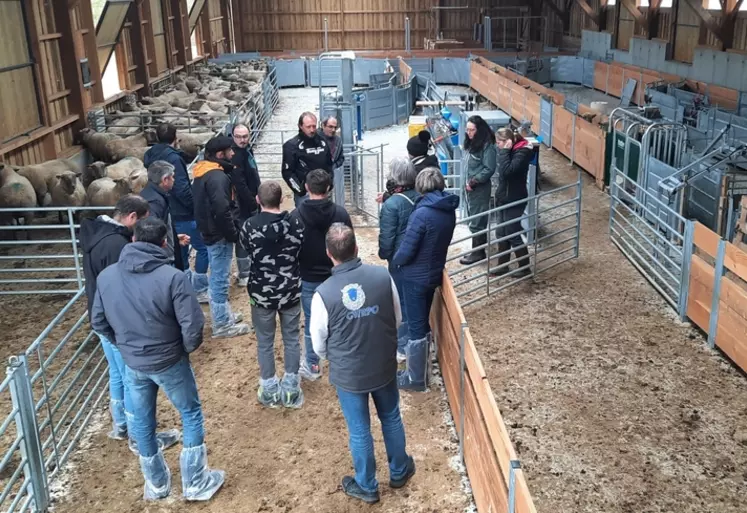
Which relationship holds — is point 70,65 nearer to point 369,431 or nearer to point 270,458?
point 270,458

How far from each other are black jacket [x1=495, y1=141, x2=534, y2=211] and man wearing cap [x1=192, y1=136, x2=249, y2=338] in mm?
3302

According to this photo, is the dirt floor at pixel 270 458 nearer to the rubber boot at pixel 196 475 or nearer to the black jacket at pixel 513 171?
the rubber boot at pixel 196 475

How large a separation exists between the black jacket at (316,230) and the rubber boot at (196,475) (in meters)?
1.83

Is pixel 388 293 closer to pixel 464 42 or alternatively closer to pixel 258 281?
pixel 258 281

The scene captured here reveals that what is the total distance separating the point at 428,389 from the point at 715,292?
3.13 meters

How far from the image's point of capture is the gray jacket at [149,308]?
15.1ft

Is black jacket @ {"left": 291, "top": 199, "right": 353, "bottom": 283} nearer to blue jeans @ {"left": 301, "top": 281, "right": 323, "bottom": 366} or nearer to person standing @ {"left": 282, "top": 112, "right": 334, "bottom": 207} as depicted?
blue jeans @ {"left": 301, "top": 281, "right": 323, "bottom": 366}

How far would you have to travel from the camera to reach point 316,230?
20.2ft

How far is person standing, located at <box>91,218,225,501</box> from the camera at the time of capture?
4602 millimetres

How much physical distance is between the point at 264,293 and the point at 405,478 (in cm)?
184

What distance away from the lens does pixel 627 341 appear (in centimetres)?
771

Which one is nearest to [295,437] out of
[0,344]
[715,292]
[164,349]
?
[164,349]

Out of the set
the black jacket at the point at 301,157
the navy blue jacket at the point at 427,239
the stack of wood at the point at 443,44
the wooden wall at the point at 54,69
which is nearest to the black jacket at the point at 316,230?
the navy blue jacket at the point at 427,239

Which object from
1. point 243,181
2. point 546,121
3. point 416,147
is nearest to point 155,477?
point 243,181
